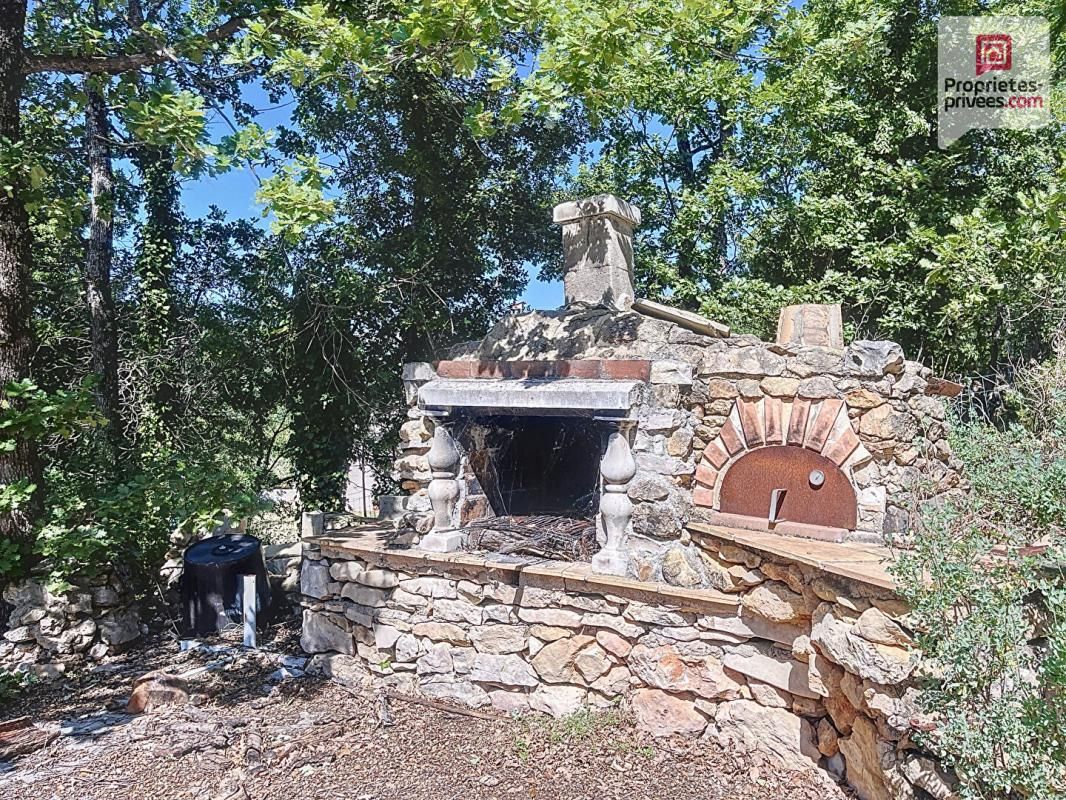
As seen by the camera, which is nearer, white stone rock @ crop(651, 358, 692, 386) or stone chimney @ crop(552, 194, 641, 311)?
white stone rock @ crop(651, 358, 692, 386)

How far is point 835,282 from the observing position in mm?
7328

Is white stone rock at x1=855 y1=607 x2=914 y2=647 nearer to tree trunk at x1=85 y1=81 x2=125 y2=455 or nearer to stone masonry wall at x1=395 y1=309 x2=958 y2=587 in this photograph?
stone masonry wall at x1=395 y1=309 x2=958 y2=587

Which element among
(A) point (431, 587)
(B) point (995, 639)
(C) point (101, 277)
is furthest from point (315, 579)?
(B) point (995, 639)

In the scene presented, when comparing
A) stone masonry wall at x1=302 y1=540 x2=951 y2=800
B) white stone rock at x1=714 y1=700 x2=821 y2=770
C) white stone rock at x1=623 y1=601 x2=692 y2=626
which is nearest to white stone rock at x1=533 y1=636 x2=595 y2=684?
stone masonry wall at x1=302 y1=540 x2=951 y2=800

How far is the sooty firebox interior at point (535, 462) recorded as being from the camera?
4.96 m

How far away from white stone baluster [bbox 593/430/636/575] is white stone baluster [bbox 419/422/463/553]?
1.11 meters

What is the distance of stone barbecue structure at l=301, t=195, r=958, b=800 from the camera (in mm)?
3379

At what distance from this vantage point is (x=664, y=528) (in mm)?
3928

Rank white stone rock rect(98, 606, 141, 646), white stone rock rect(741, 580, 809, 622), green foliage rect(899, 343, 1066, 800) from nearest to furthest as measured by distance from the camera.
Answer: green foliage rect(899, 343, 1066, 800) < white stone rock rect(741, 580, 809, 622) < white stone rock rect(98, 606, 141, 646)

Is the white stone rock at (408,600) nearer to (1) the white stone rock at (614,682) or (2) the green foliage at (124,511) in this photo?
(1) the white stone rock at (614,682)

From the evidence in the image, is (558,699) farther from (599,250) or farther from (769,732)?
(599,250)

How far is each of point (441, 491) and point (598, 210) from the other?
7.33 feet

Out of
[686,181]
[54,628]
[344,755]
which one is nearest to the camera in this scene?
[344,755]

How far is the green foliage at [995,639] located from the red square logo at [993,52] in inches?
242
